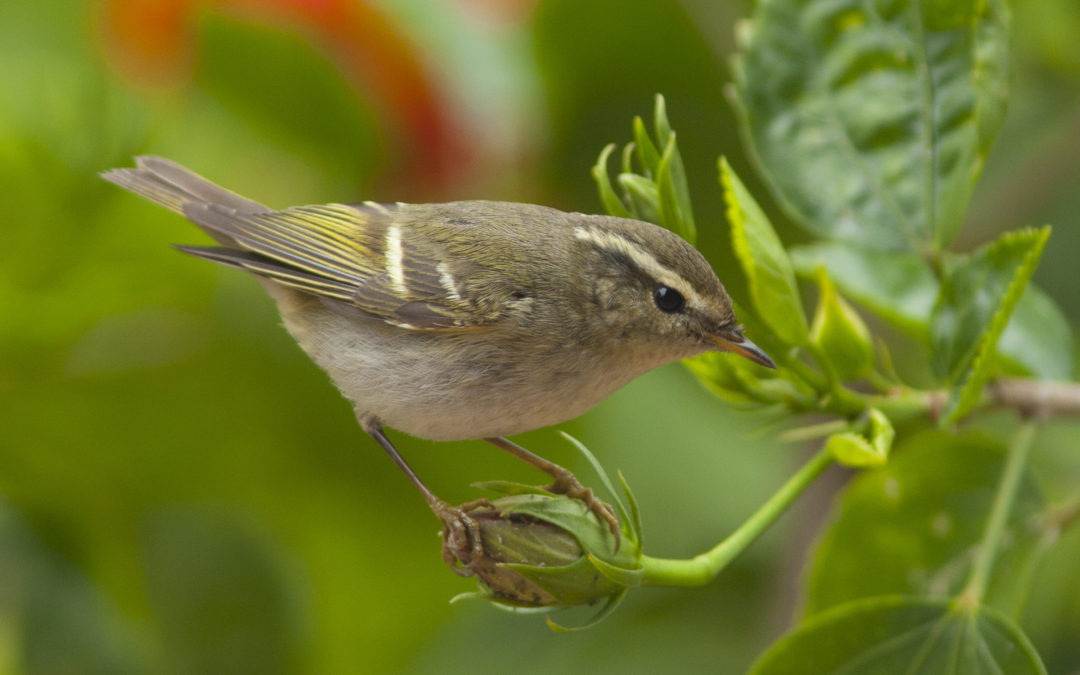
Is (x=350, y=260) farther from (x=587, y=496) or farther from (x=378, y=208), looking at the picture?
(x=587, y=496)

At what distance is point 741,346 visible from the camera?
1273 mm

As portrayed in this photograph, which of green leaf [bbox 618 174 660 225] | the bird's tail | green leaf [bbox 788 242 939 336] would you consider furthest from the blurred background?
green leaf [bbox 618 174 660 225]

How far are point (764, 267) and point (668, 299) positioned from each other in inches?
8.9

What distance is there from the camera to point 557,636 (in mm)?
2238

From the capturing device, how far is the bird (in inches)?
54.7

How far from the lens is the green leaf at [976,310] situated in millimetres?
1160

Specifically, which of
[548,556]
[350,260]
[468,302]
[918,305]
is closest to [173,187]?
[350,260]

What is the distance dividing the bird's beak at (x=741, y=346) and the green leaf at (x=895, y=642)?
314 millimetres

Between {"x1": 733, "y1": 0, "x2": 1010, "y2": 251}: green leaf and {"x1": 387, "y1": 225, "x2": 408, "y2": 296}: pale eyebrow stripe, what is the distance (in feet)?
1.74

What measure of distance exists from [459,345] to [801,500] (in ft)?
3.61

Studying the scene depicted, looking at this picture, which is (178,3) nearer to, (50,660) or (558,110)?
(558,110)

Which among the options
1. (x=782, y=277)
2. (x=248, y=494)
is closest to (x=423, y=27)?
(x=248, y=494)

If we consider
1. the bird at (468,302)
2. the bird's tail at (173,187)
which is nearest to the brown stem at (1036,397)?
the bird at (468,302)

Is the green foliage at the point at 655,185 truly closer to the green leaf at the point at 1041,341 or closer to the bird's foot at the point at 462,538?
the bird's foot at the point at 462,538
